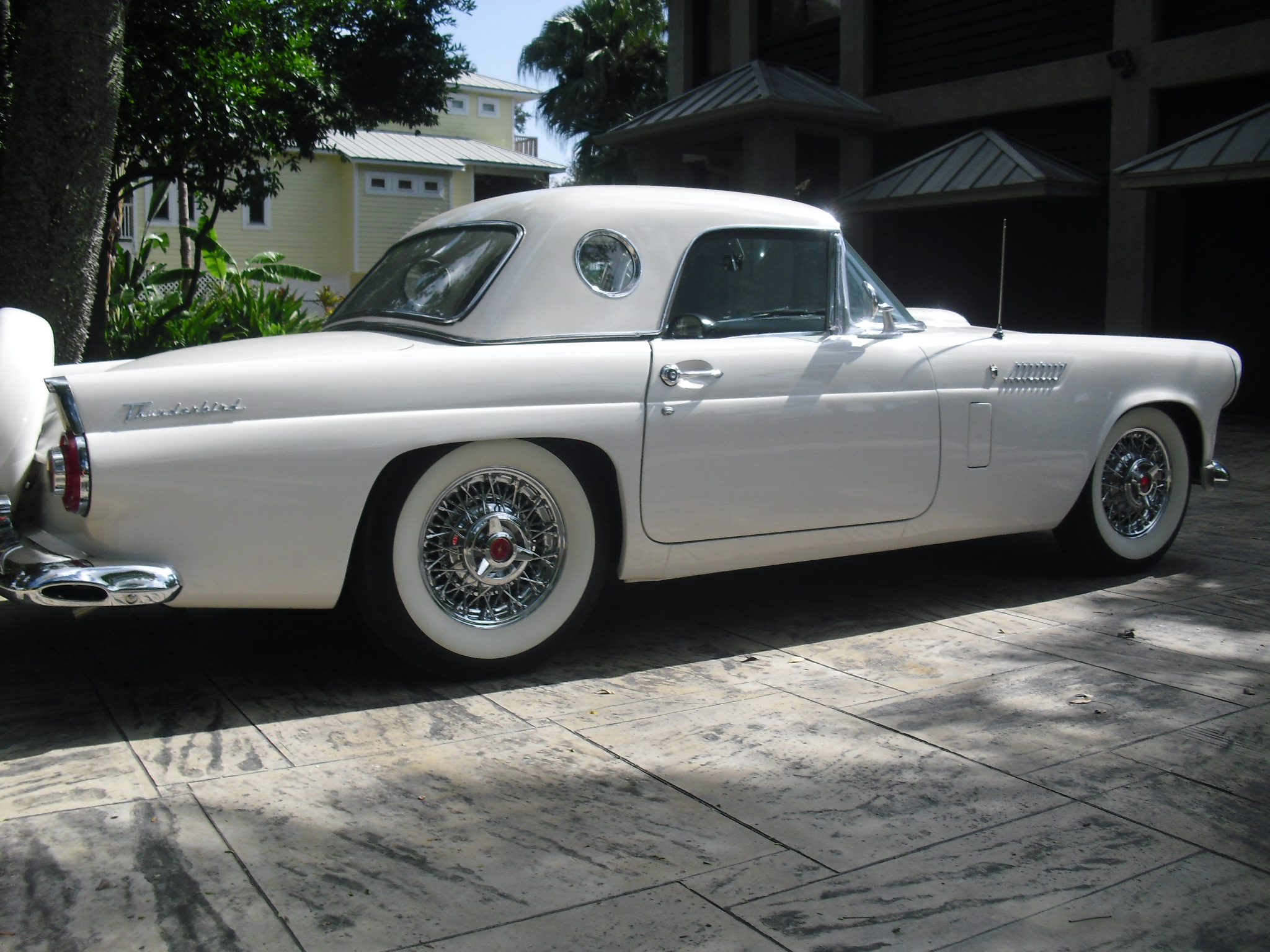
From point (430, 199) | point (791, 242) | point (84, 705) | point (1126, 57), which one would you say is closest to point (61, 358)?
point (84, 705)

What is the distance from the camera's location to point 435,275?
14.2ft

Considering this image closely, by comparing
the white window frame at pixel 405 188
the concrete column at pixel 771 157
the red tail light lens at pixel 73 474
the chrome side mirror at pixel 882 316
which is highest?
the white window frame at pixel 405 188

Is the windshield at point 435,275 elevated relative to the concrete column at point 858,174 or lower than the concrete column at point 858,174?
lower

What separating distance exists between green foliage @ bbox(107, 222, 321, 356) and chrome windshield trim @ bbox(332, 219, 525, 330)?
7.37 m

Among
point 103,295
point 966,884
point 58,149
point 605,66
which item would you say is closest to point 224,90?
point 58,149

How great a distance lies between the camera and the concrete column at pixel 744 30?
56.3 feet

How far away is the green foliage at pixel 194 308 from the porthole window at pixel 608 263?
8.30 m

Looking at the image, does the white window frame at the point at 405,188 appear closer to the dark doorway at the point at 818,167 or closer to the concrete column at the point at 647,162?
the concrete column at the point at 647,162

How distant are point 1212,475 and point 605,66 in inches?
1358

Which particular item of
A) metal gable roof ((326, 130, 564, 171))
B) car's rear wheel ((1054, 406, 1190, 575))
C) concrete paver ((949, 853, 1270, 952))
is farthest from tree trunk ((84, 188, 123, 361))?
metal gable roof ((326, 130, 564, 171))

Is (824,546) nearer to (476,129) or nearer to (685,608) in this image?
(685,608)

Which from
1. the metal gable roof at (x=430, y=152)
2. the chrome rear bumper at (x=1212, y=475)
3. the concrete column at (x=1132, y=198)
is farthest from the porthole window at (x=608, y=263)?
the metal gable roof at (x=430, y=152)

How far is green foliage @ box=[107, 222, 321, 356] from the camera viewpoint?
1223 cm

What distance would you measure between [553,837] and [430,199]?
35214 millimetres
